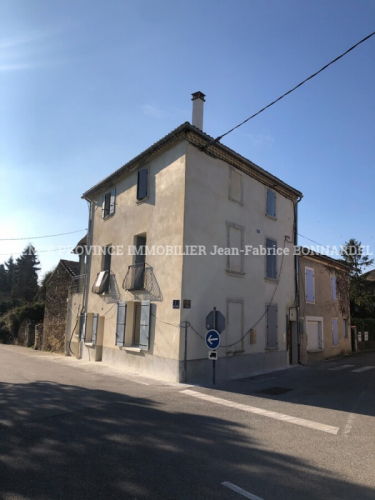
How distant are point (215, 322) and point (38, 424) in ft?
20.0

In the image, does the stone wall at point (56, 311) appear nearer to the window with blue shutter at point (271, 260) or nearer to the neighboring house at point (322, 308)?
the window with blue shutter at point (271, 260)

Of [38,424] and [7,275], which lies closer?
[38,424]

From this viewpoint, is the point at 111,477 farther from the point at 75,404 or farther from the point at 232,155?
the point at 232,155

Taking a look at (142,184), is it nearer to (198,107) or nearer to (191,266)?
(198,107)

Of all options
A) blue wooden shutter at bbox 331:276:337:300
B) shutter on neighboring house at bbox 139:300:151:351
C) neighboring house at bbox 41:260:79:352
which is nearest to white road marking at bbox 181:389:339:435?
shutter on neighboring house at bbox 139:300:151:351

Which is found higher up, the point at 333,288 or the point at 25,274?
the point at 25,274

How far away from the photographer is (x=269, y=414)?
289 inches

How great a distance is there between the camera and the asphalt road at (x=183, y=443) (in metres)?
3.91

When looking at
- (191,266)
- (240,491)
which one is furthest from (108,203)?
(240,491)

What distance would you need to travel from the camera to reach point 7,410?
6.76m

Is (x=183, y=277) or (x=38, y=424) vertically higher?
(x=183, y=277)

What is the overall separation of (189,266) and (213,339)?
2434 mm

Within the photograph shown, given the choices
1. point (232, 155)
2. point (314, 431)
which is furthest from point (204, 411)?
point (232, 155)

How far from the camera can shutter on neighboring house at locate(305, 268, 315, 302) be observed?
18.3m
